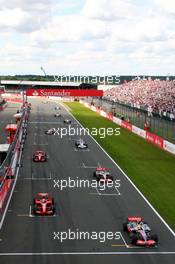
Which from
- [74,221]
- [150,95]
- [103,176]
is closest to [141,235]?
[74,221]

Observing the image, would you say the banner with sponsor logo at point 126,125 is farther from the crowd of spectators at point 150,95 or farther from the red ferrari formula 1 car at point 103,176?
the red ferrari formula 1 car at point 103,176

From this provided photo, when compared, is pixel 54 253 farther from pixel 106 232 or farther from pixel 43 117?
pixel 43 117

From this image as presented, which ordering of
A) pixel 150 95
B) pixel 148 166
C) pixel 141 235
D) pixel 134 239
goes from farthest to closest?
pixel 150 95, pixel 148 166, pixel 141 235, pixel 134 239

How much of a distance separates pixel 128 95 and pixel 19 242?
12396 centimetres

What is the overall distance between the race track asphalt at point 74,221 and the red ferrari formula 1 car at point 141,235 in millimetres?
397

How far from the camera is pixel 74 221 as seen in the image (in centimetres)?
3566

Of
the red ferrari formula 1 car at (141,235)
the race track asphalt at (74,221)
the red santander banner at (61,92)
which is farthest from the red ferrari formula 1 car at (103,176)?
the red santander banner at (61,92)

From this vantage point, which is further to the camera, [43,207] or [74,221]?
[43,207]

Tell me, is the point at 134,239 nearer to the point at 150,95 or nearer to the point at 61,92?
the point at 150,95

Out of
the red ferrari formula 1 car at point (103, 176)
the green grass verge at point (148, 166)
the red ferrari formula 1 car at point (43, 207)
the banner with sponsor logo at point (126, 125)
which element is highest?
the red ferrari formula 1 car at point (43, 207)

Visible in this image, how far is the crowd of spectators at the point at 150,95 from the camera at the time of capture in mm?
Answer: 98344

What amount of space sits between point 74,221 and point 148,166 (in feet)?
78.2

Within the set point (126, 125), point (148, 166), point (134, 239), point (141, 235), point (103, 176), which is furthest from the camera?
point (126, 125)

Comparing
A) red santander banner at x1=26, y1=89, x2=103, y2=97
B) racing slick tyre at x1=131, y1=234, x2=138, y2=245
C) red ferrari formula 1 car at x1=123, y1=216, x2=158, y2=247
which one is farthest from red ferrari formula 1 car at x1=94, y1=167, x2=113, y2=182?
red santander banner at x1=26, y1=89, x2=103, y2=97
